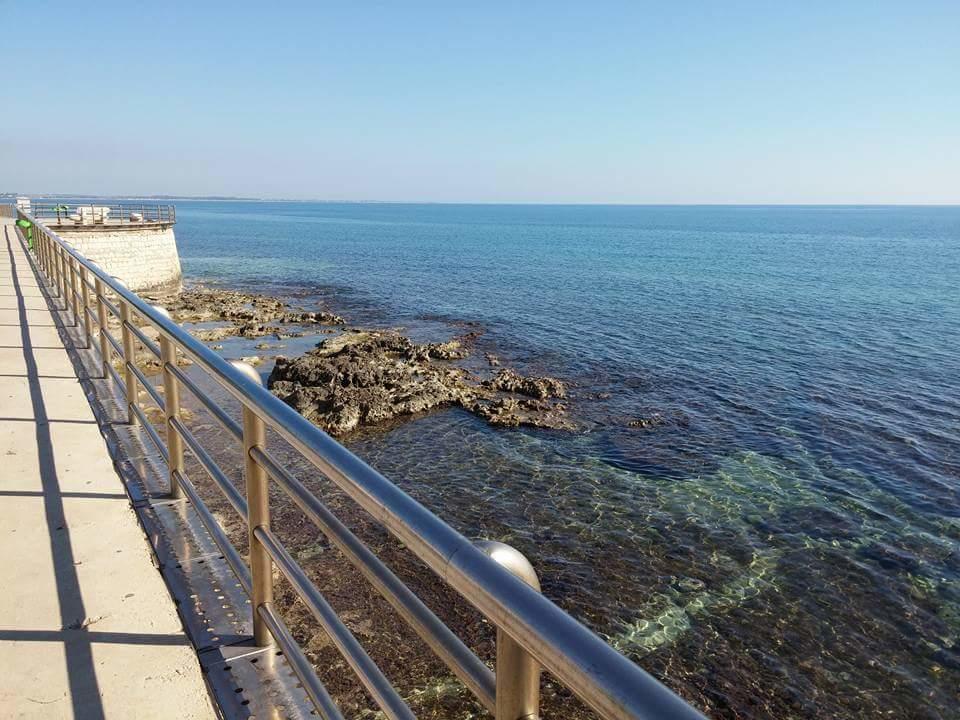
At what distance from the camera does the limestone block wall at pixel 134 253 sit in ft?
115

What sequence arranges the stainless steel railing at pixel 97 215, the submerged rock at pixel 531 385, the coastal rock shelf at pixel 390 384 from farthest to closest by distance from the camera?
the stainless steel railing at pixel 97 215 < the submerged rock at pixel 531 385 < the coastal rock shelf at pixel 390 384

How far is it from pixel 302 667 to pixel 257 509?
609 mm

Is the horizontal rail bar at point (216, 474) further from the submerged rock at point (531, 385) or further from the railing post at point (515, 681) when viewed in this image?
the submerged rock at point (531, 385)

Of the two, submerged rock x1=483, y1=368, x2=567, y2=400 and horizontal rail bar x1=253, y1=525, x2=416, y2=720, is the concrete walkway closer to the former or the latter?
horizontal rail bar x1=253, y1=525, x2=416, y2=720

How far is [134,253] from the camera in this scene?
128 ft

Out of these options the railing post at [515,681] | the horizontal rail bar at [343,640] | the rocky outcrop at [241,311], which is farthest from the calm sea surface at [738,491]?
the railing post at [515,681]

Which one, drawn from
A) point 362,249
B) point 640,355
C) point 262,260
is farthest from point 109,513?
point 362,249

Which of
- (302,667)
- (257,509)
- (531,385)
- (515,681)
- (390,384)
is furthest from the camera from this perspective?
(531,385)

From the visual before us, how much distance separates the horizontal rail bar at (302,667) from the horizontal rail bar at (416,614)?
1.99ft

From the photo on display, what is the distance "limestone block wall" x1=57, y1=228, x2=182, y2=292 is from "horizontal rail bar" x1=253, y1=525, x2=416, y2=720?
36.7 m

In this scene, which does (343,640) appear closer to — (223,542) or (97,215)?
(223,542)

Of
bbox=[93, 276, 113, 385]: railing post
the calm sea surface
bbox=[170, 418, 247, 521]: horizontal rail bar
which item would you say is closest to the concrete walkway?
bbox=[170, 418, 247, 521]: horizontal rail bar

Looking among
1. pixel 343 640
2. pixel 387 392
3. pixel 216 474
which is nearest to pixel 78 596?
pixel 216 474

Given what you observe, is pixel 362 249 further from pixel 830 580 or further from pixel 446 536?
pixel 446 536
